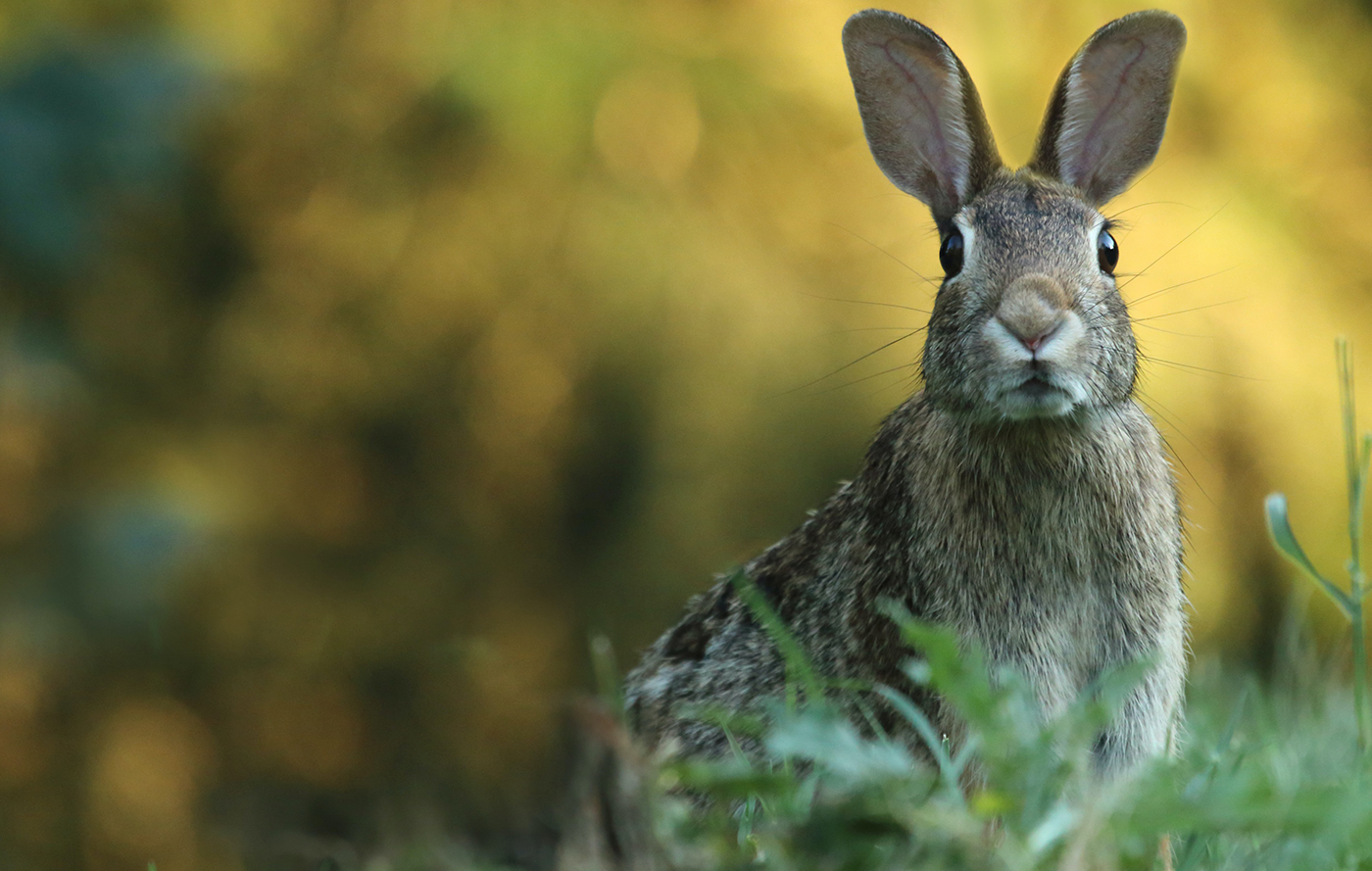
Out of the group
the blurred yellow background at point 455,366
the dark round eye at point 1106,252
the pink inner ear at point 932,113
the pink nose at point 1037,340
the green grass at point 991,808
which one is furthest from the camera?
the blurred yellow background at point 455,366

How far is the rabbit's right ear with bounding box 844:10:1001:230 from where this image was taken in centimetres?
279

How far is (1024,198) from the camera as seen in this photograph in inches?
108

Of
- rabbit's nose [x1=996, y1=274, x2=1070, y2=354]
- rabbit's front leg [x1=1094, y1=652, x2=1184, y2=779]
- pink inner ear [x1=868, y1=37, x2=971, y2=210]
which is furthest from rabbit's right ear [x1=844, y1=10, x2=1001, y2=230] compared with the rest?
rabbit's front leg [x1=1094, y1=652, x2=1184, y2=779]

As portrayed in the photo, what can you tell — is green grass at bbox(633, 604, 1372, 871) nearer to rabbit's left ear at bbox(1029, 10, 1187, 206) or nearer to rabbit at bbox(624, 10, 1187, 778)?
rabbit at bbox(624, 10, 1187, 778)

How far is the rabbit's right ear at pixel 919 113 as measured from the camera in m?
2.79

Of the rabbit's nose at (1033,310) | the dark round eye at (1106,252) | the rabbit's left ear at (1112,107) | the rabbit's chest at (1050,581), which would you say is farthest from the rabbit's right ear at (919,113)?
the rabbit's chest at (1050,581)

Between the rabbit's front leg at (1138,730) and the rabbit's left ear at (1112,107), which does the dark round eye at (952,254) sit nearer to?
the rabbit's left ear at (1112,107)

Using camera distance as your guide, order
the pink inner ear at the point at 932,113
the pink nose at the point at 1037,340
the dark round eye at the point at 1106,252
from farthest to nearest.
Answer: the pink inner ear at the point at 932,113 → the dark round eye at the point at 1106,252 → the pink nose at the point at 1037,340

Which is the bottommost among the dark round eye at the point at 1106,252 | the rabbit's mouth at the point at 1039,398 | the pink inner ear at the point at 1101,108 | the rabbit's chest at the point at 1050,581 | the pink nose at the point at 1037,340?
the rabbit's chest at the point at 1050,581

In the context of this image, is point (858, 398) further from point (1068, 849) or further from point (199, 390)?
point (1068, 849)

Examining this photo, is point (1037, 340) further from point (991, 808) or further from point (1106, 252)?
point (991, 808)

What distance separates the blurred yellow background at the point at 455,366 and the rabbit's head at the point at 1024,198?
48.7 inches

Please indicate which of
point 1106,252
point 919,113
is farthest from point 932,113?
point 1106,252

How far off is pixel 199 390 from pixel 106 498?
1.55ft
